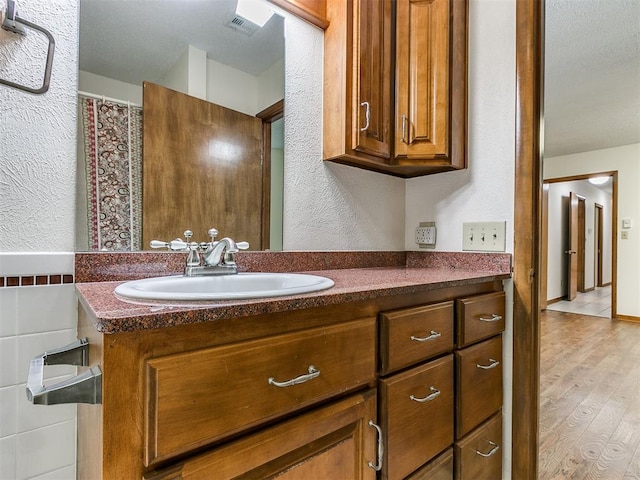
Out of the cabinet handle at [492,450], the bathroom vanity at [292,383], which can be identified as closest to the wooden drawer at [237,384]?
the bathroom vanity at [292,383]

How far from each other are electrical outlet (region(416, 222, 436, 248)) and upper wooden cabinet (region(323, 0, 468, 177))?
307 millimetres

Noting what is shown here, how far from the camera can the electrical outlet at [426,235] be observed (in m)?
1.56

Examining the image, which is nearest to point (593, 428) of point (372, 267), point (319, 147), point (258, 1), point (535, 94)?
point (372, 267)

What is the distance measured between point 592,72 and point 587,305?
3.89 m

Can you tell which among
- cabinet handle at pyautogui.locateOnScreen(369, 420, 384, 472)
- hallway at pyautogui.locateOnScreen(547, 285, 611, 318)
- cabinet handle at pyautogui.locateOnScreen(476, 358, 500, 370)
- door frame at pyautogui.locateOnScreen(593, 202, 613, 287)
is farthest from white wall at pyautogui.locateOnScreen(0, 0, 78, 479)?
door frame at pyautogui.locateOnScreen(593, 202, 613, 287)

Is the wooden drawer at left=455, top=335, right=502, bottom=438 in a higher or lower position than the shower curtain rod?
lower

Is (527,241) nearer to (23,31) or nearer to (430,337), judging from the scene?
(430,337)

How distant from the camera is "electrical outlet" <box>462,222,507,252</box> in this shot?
1323mm

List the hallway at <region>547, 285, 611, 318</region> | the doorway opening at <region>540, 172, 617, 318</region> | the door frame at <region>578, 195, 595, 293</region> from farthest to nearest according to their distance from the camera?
1. the door frame at <region>578, 195, 595, 293</region>
2. the doorway opening at <region>540, 172, 617, 318</region>
3. the hallway at <region>547, 285, 611, 318</region>

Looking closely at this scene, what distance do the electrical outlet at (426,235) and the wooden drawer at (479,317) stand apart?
40cm

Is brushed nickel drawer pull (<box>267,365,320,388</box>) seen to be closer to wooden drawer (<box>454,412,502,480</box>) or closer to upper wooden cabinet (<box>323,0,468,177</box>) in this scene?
wooden drawer (<box>454,412,502,480</box>)

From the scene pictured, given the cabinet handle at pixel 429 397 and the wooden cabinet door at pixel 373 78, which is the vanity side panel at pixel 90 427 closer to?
the cabinet handle at pixel 429 397

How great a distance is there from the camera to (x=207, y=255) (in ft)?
3.21

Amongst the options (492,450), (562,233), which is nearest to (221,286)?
(492,450)
